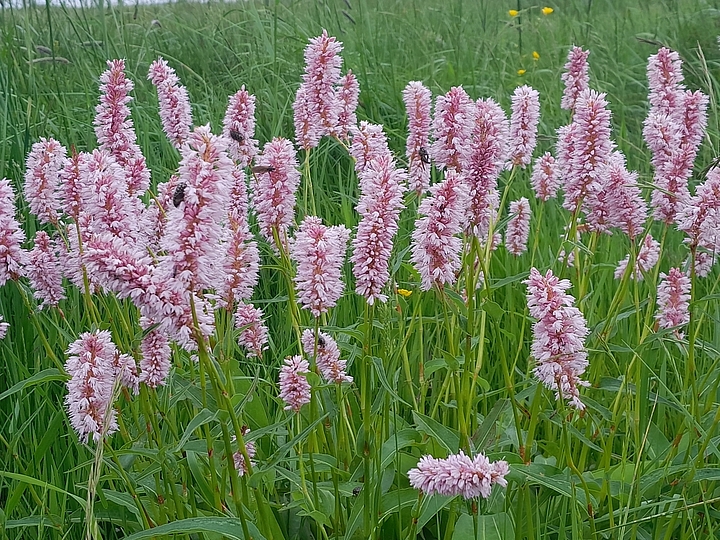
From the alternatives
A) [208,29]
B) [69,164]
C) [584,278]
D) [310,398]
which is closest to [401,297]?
[584,278]

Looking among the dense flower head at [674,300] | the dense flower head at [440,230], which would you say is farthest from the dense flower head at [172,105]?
the dense flower head at [674,300]

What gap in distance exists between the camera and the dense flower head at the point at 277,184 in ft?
6.29

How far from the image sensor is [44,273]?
78.8 inches

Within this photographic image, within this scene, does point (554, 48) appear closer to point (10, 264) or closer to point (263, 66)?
point (263, 66)

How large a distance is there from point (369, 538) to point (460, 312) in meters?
0.53

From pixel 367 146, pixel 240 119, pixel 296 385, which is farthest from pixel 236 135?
pixel 296 385

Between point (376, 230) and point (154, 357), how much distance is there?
1.64 ft

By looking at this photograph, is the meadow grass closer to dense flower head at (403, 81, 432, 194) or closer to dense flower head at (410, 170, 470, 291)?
dense flower head at (410, 170, 470, 291)

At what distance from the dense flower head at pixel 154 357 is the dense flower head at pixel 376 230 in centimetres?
40

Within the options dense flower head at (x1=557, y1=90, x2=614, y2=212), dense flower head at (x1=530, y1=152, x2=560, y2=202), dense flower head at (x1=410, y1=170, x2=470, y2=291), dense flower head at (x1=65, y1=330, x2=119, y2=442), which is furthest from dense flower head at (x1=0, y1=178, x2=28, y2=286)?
dense flower head at (x1=530, y1=152, x2=560, y2=202)

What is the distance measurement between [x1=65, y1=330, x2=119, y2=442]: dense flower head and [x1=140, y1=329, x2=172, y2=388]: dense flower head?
61 millimetres

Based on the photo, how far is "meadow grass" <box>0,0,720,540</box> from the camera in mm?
1762

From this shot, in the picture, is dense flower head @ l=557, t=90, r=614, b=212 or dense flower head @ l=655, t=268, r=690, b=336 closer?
dense flower head @ l=557, t=90, r=614, b=212

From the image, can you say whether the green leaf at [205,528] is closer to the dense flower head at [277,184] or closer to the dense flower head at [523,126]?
the dense flower head at [277,184]
